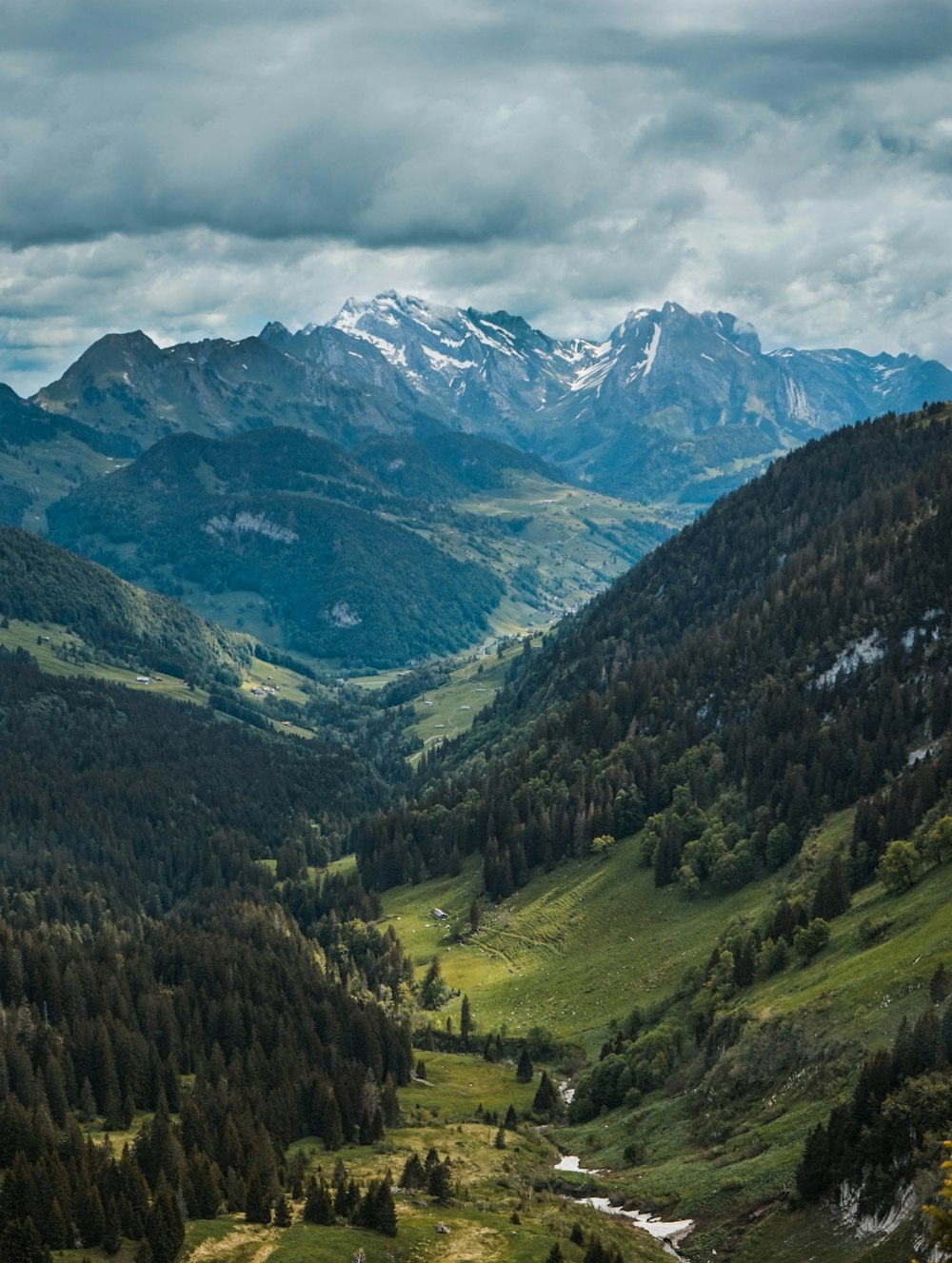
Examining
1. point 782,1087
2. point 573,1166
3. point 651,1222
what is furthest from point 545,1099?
point 651,1222

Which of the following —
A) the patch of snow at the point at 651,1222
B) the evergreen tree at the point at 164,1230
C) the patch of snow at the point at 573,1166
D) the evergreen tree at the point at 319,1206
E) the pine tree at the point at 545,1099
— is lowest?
the pine tree at the point at 545,1099

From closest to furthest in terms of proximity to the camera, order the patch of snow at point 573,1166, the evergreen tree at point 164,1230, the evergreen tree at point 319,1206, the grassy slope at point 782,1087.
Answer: the evergreen tree at point 164,1230 < the grassy slope at point 782,1087 < the evergreen tree at point 319,1206 < the patch of snow at point 573,1166

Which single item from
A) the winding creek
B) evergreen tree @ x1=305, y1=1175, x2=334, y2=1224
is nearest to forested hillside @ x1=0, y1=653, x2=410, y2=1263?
evergreen tree @ x1=305, y1=1175, x2=334, y2=1224

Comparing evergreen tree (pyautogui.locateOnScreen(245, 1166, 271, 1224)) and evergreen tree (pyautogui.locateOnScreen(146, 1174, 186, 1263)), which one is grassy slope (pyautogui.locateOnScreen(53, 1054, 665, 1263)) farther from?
evergreen tree (pyautogui.locateOnScreen(146, 1174, 186, 1263))

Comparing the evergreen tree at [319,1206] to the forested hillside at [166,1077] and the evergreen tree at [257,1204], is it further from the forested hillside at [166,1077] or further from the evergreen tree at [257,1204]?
the forested hillside at [166,1077]

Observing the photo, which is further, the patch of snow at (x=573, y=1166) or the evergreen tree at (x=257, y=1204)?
the patch of snow at (x=573, y=1166)

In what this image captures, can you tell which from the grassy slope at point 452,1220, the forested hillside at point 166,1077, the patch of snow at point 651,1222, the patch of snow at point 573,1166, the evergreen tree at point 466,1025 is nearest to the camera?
the grassy slope at point 452,1220

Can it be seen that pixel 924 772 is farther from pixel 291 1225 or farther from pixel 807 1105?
pixel 291 1225

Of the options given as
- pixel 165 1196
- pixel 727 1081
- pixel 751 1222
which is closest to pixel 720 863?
pixel 727 1081

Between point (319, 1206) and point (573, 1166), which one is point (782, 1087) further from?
point (319, 1206)

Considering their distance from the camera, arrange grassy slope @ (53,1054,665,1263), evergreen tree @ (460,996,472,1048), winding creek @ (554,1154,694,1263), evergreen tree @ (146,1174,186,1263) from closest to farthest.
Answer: evergreen tree @ (146,1174,186,1263) < grassy slope @ (53,1054,665,1263) < winding creek @ (554,1154,694,1263) < evergreen tree @ (460,996,472,1048)

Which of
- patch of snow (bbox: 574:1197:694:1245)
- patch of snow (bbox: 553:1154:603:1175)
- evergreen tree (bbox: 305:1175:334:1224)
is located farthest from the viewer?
patch of snow (bbox: 553:1154:603:1175)

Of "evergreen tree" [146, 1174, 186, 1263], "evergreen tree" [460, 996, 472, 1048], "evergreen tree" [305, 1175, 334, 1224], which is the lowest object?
"evergreen tree" [460, 996, 472, 1048]

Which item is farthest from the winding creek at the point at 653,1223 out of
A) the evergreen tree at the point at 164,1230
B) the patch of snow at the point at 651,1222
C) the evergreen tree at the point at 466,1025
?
the evergreen tree at the point at 466,1025
